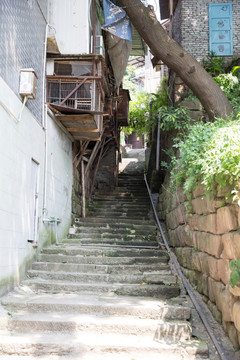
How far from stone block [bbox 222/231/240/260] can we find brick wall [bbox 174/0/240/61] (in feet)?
25.8

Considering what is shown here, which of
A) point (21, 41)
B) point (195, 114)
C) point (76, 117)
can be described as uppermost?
point (21, 41)

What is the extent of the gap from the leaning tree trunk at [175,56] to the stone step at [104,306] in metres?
4.24

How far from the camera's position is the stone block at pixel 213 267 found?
A: 437 cm

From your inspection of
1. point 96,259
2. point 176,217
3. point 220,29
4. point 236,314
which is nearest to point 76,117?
point 176,217

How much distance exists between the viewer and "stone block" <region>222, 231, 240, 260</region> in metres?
3.54

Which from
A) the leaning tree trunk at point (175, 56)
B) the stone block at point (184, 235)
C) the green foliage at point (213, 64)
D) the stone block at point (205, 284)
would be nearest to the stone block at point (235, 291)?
the stone block at point (205, 284)

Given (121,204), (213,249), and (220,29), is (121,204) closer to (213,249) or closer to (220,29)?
(220,29)

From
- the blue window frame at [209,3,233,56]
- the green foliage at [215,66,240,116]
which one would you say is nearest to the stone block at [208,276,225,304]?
the green foliage at [215,66,240,116]

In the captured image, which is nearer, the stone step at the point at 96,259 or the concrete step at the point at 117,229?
the stone step at the point at 96,259

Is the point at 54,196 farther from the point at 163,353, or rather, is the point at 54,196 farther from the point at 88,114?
the point at 163,353

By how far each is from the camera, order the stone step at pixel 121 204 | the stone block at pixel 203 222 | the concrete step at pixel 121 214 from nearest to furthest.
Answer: the stone block at pixel 203 222
the concrete step at pixel 121 214
the stone step at pixel 121 204

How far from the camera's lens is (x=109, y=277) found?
573cm

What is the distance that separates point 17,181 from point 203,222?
2754 millimetres

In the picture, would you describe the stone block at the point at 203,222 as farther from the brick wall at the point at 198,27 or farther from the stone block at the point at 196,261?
the brick wall at the point at 198,27
